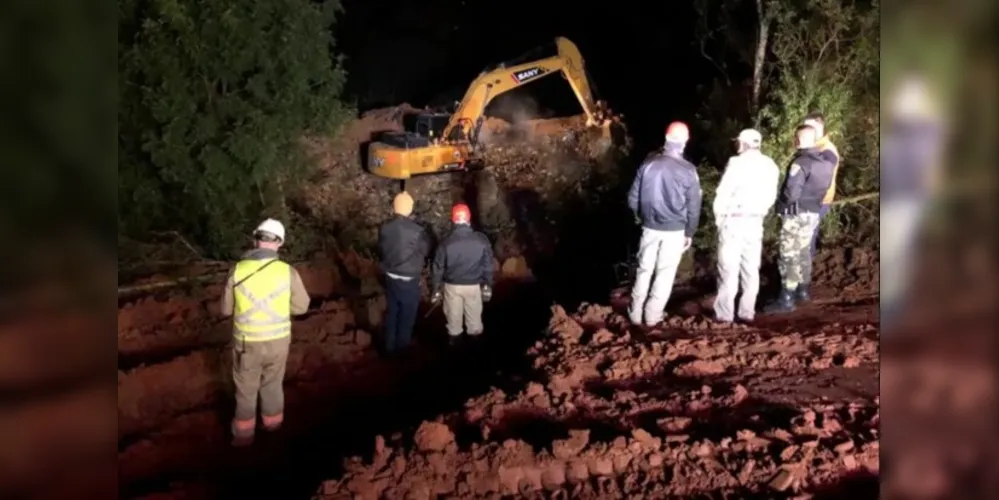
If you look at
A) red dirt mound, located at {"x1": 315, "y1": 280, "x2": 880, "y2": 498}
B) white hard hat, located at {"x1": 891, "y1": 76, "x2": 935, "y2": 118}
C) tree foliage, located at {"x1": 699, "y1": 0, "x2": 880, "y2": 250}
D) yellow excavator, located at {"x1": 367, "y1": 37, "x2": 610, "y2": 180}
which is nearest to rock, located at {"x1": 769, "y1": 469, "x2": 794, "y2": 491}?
red dirt mound, located at {"x1": 315, "y1": 280, "x2": 880, "y2": 498}

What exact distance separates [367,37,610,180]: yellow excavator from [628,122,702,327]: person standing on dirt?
687 cm

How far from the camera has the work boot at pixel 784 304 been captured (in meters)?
8.02

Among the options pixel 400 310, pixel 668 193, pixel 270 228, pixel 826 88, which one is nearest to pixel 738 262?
pixel 668 193

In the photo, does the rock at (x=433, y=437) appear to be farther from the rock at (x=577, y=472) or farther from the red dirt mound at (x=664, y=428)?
the rock at (x=577, y=472)

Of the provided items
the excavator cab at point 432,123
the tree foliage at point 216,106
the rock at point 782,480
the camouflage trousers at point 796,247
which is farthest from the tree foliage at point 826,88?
the excavator cab at point 432,123

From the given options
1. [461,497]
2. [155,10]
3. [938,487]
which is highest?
[155,10]

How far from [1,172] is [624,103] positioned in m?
21.4

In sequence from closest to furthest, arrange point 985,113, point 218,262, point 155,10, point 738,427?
point 985,113
point 738,427
point 155,10
point 218,262

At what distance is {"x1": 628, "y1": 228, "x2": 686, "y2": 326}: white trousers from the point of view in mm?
7648

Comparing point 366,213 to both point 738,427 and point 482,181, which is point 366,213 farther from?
point 738,427

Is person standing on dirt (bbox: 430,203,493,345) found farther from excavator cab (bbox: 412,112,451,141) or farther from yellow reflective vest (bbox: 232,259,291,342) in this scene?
excavator cab (bbox: 412,112,451,141)

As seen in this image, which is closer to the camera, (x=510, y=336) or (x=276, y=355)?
(x=276, y=355)

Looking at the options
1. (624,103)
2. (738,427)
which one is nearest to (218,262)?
(738,427)

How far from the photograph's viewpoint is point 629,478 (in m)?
4.93
